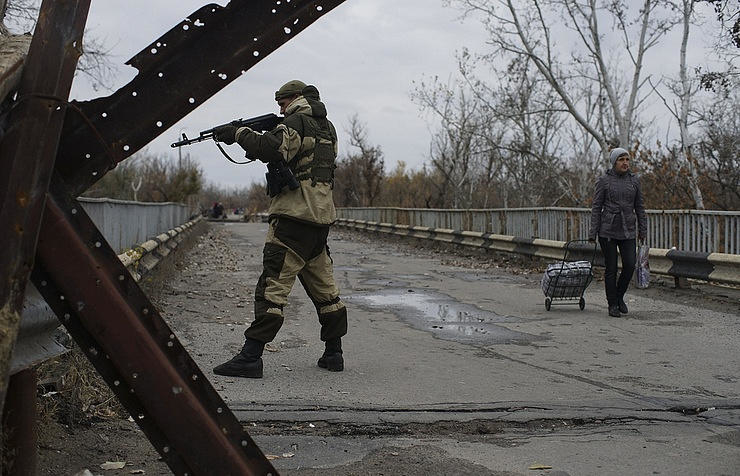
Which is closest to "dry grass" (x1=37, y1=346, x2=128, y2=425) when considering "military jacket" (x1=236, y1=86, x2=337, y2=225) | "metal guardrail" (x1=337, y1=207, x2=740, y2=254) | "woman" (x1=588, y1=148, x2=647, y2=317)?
"military jacket" (x1=236, y1=86, x2=337, y2=225)

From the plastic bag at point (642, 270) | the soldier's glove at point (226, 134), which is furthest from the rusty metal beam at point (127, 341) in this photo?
the plastic bag at point (642, 270)

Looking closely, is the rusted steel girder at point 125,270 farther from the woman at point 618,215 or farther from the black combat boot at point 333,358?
the woman at point 618,215

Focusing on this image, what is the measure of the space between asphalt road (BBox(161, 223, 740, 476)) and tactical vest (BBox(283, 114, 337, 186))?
1477mm

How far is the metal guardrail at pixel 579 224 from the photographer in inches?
480

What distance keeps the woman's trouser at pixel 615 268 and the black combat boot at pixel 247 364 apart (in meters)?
5.26

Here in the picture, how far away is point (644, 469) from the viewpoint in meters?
4.00

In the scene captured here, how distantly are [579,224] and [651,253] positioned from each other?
3.73 m

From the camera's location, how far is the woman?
10.1 metres

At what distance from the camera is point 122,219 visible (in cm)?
1011

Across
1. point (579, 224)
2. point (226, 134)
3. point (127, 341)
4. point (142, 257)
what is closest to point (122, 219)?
point (142, 257)

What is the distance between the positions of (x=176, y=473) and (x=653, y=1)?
27.8m

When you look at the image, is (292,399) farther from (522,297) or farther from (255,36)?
(522,297)

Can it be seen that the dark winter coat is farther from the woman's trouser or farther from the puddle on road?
the puddle on road

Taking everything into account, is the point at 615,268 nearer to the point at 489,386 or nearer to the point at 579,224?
the point at 489,386
